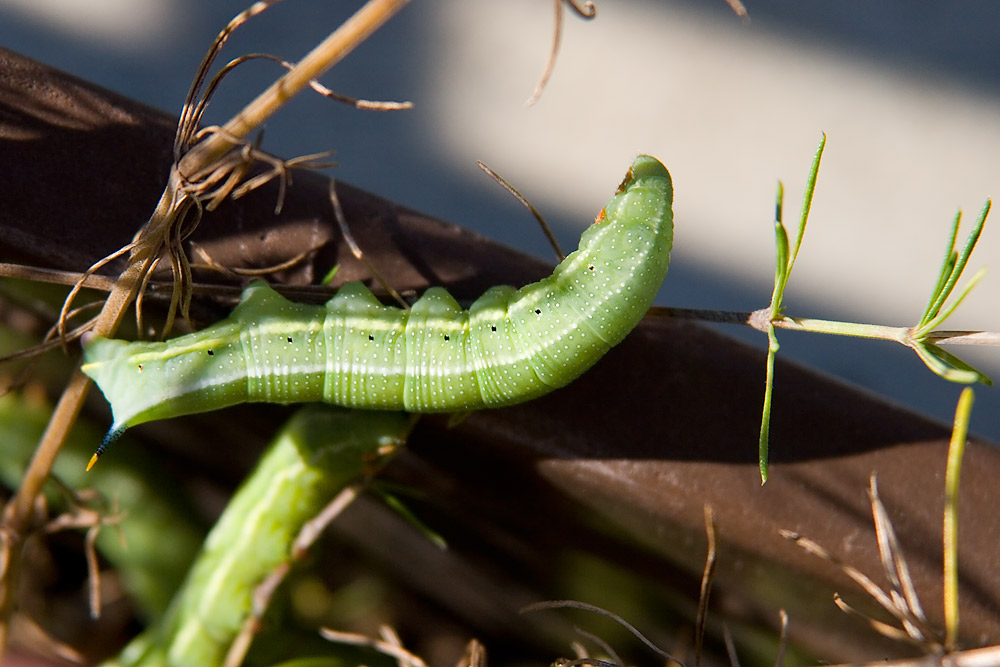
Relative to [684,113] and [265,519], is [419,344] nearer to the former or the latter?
[265,519]

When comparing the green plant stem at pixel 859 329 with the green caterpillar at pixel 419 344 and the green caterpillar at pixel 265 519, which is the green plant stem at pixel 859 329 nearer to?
the green caterpillar at pixel 419 344

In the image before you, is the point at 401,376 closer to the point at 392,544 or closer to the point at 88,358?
the point at 88,358

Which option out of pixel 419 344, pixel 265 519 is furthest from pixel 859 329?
pixel 265 519

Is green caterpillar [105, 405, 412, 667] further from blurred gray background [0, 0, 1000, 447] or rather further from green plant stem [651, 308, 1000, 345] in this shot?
blurred gray background [0, 0, 1000, 447]

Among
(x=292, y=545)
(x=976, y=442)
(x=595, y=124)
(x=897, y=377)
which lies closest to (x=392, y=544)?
(x=292, y=545)

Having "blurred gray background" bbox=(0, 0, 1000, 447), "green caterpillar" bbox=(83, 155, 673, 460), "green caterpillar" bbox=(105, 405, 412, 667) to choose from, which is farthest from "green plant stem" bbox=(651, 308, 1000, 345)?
"blurred gray background" bbox=(0, 0, 1000, 447)

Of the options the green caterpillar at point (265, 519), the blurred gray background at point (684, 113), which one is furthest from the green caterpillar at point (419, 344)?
the blurred gray background at point (684, 113)
